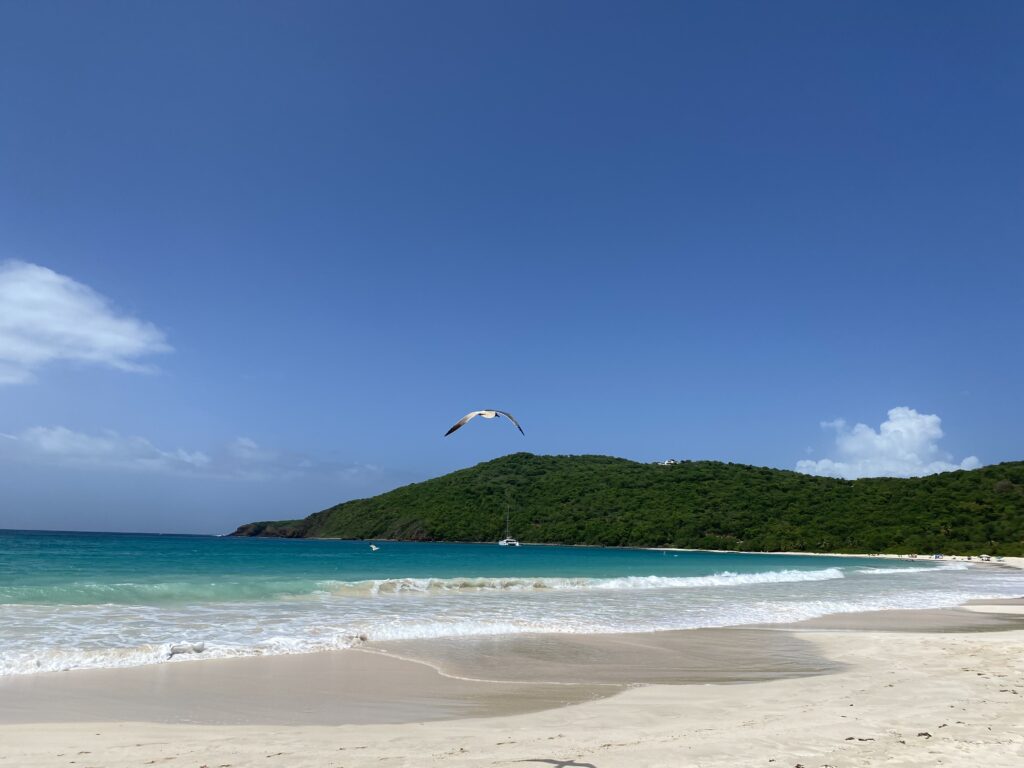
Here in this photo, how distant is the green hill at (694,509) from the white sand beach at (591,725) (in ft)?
241

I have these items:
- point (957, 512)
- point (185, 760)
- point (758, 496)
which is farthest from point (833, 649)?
point (758, 496)

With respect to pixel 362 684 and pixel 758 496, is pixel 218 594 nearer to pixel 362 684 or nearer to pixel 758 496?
pixel 362 684

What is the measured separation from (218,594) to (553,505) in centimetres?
9323

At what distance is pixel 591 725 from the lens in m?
7.51

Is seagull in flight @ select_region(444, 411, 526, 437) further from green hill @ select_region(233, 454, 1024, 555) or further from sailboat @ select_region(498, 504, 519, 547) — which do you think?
sailboat @ select_region(498, 504, 519, 547)

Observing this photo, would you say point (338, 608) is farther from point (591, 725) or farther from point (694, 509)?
point (694, 509)

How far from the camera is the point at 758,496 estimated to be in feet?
331

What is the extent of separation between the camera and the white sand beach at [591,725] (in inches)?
246

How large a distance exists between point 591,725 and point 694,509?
9622 centimetres

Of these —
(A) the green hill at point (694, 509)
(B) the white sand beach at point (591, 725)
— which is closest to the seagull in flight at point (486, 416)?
(B) the white sand beach at point (591, 725)

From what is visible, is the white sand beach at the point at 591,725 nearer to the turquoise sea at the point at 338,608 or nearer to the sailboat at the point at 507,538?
the turquoise sea at the point at 338,608

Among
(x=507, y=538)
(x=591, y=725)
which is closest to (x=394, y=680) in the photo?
(x=591, y=725)

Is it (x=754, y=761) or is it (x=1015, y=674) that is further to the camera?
(x=1015, y=674)

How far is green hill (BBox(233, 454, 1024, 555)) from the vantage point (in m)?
79.1
